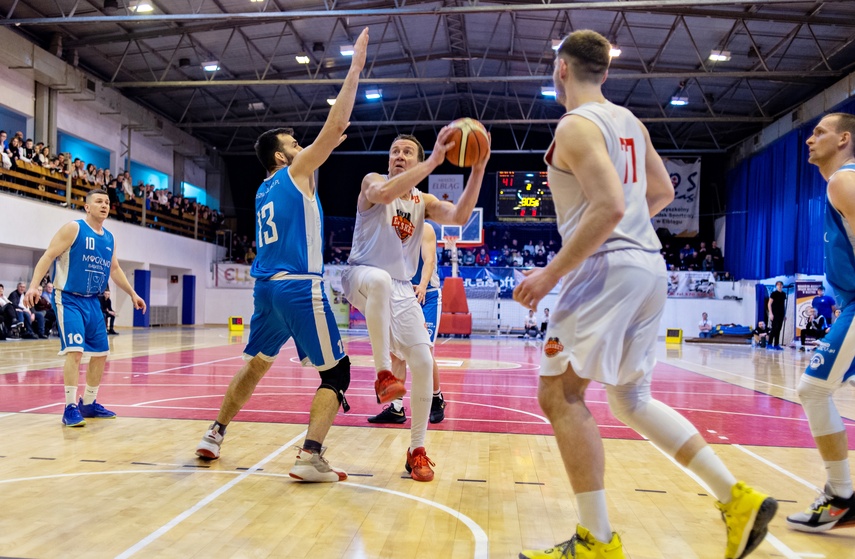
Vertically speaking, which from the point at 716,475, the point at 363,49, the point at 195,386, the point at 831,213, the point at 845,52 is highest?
the point at 845,52

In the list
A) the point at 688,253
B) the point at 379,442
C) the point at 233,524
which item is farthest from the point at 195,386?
the point at 688,253

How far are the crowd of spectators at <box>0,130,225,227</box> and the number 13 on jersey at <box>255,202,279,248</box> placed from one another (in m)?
15.0

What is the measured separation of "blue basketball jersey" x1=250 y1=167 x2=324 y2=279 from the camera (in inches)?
158

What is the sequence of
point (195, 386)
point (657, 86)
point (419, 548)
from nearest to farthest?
1. point (419, 548)
2. point (195, 386)
3. point (657, 86)

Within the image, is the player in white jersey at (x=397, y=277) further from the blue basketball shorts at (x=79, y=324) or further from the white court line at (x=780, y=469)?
the blue basketball shorts at (x=79, y=324)

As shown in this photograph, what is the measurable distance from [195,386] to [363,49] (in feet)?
17.2

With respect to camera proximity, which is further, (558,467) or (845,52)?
(845,52)

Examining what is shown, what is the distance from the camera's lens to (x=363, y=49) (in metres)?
3.82

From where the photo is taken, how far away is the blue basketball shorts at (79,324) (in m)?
5.47

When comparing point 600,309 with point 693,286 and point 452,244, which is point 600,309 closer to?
point 452,244

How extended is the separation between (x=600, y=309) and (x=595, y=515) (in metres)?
0.74

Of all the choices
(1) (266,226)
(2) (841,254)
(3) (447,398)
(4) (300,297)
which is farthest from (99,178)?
(2) (841,254)

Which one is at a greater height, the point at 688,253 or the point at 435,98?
the point at 435,98

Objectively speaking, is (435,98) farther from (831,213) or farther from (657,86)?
(831,213)
